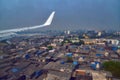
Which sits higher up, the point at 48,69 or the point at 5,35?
the point at 5,35

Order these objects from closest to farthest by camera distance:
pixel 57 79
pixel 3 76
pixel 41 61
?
pixel 57 79 < pixel 3 76 < pixel 41 61

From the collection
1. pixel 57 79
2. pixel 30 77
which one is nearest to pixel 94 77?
pixel 57 79

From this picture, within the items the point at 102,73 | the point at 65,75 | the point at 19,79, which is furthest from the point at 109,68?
the point at 19,79

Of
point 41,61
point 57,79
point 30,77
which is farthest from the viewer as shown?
point 41,61

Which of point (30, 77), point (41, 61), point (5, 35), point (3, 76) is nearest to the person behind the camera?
point (5, 35)

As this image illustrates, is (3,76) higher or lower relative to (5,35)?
lower

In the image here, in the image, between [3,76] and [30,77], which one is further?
[30,77]

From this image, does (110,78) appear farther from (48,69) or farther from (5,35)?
(5,35)

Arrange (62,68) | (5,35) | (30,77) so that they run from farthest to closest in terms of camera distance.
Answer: (62,68), (30,77), (5,35)

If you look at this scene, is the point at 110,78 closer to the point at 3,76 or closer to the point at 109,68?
the point at 109,68
